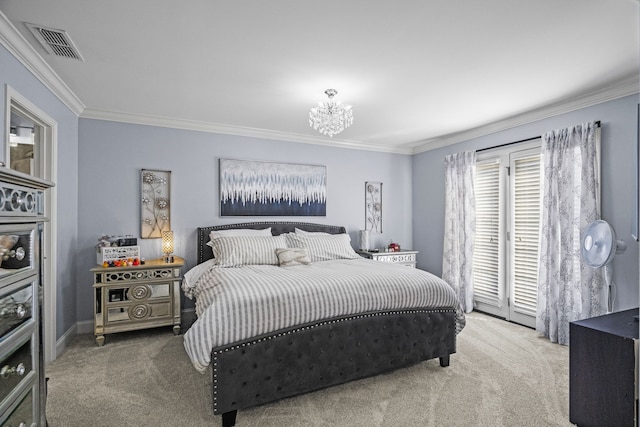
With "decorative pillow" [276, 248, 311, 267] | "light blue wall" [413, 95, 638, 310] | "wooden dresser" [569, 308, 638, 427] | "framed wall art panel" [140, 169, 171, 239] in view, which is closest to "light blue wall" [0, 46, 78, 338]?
"framed wall art panel" [140, 169, 171, 239]

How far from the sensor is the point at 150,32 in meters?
2.24

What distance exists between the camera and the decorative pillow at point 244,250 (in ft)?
12.0

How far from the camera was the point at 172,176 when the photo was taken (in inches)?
166

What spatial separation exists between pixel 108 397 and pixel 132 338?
129 centimetres

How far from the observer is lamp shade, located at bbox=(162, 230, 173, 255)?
4004mm

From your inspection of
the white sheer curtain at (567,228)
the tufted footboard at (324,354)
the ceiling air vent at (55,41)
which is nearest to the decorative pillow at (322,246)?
the tufted footboard at (324,354)

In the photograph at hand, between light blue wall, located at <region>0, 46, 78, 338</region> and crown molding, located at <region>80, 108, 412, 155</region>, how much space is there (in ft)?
1.09

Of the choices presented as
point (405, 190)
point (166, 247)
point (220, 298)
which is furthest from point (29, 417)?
point (405, 190)

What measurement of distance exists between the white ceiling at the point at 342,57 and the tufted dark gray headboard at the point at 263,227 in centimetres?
139

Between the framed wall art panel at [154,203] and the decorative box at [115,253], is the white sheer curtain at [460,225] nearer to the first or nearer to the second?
the framed wall art panel at [154,203]

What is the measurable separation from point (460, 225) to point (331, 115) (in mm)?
2692

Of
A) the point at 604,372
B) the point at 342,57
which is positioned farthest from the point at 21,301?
the point at 604,372

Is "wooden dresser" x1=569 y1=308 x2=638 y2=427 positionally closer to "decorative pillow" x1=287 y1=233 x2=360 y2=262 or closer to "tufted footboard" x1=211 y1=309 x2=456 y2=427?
"tufted footboard" x1=211 y1=309 x2=456 y2=427

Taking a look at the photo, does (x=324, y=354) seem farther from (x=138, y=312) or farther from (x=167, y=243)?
(x=167, y=243)
